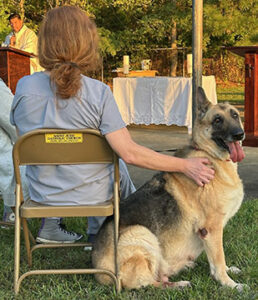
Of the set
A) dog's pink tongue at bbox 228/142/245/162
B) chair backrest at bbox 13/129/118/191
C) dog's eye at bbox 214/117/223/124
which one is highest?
dog's eye at bbox 214/117/223/124

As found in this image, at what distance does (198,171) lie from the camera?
8.88 feet

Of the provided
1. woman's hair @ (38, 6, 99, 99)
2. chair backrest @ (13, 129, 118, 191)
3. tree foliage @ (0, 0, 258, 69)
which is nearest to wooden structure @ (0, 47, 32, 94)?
woman's hair @ (38, 6, 99, 99)

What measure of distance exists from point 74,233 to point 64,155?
1421 mm

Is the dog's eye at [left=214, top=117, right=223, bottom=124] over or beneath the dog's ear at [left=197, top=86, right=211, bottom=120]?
beneath

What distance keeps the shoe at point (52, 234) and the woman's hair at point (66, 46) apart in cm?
147

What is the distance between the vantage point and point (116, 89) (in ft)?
31.1

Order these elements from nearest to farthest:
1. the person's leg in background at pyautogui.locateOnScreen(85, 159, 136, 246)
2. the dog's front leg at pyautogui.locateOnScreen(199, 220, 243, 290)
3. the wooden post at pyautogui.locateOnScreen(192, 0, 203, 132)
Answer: the dog's front leg at pyautogui.locateOnScreen(199, 220, 243, 290)
the person's leg in background at pyautogui.locateOnScreen(85, 159, 136, 246)
the wooden post at pyautogui.locateOnScreen(192, 0, 203, 132)

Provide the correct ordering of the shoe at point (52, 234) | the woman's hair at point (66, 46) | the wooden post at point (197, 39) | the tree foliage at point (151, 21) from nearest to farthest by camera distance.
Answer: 1. the woman's hair at point (66, 46)
2. the shoe at point (52, 234)
3. the wooden post at point (197, 39)
4. the tree foliage at point (151, 21)

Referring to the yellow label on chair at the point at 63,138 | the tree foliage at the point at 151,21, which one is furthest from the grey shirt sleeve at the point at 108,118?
the tree foliage at the point at 151,21

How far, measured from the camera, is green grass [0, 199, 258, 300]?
270 cm

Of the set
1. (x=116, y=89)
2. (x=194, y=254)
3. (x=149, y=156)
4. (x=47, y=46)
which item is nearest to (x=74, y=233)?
(x=194, y=254)

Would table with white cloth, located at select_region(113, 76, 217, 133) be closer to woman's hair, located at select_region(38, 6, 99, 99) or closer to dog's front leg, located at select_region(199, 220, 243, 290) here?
dog's front leg, located at select_region(199, 220, 243, 290)

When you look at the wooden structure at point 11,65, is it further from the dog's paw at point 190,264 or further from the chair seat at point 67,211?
the dog's paw at point 190,264

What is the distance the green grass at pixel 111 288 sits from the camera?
2.70m
